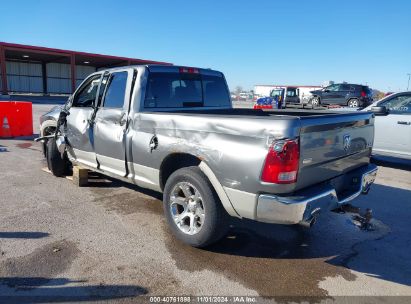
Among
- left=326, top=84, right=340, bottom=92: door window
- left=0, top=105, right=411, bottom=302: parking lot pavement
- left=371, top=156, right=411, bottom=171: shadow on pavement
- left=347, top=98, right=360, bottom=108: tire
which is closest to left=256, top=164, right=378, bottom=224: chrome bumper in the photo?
left=0, top=105, right=411, bottom=302: parking lot pavement

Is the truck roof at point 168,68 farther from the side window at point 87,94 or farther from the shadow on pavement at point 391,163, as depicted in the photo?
the shadow on pavement at point 391,163

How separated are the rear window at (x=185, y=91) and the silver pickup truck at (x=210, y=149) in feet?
0.05

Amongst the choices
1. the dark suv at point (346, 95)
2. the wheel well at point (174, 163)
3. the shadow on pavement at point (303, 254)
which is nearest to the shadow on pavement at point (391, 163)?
the shadow on pavement at point (303, 254)

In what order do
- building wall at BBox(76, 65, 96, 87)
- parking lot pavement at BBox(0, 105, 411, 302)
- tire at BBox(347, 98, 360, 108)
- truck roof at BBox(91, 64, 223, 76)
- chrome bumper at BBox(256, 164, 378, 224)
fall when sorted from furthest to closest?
building wall at BBox(76, 65, 96, 87) → tire at BBox(347, 98, 360, 108) → truck roof at BBox(91, 64, 223, 76) → parking lot pavement at BBox(0, 105, 411, 302) → chrome bumper at BBox(256, 164, 378, 224)

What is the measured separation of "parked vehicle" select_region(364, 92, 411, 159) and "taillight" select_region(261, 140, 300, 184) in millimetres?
5497

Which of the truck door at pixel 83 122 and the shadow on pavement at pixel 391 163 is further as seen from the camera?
the shadow on pavement at pixel 391 163

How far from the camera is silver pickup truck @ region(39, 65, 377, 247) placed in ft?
9.66

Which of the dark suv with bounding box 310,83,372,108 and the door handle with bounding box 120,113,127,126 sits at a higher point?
the dark suv with bounding box 310,83,372,108

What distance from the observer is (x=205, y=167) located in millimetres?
3398

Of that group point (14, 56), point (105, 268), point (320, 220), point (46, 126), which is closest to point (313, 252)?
point (320, 220)

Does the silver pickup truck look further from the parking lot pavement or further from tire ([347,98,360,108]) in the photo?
tire ([347,98,360,108])

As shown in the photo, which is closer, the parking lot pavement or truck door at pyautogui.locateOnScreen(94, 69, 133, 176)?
the parking lot pavement

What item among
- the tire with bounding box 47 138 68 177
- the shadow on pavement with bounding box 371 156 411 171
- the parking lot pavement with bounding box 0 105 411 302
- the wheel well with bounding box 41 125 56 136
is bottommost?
the parking lot pavement with bounding box 0 105 411 302

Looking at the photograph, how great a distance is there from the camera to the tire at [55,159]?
6191 mm
